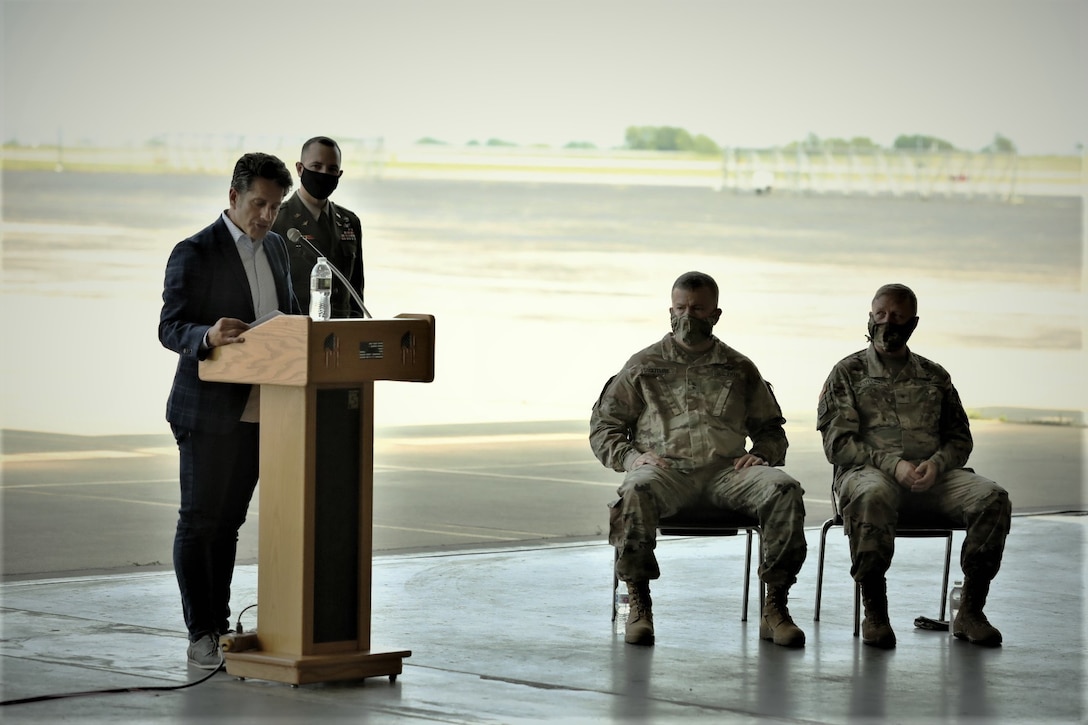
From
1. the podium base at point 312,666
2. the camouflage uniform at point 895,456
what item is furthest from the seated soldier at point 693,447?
the podium base at point 312,666

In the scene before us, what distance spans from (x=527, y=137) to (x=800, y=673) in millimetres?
16356

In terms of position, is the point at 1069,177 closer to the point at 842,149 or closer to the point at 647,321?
the point at 842,149

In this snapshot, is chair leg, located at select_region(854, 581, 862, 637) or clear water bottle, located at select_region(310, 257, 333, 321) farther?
chair leg, located at select_region(854, 581, 862, 637)

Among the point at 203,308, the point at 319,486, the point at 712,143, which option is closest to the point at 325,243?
the point at 203,308

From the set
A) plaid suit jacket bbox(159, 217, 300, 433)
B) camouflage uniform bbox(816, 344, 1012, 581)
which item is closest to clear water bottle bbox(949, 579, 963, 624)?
camouflage uniform bbox(816, 344, 1012, 581)

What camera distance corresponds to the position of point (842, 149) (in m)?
23.4

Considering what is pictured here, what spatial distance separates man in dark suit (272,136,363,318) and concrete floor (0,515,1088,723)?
1.20 metres

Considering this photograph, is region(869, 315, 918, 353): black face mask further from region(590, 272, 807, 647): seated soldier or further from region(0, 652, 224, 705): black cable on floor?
region(0, 652, 224, 705): black cable on floor

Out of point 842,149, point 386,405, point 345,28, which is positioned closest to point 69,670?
point 386,405

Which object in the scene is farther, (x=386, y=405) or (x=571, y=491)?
(x=386, y=405)

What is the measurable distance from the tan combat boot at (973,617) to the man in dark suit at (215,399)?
2.48m

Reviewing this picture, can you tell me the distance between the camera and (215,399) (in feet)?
16.7

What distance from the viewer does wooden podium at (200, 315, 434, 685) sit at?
480cm

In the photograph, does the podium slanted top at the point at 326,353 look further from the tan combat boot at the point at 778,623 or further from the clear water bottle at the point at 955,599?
the clear water bottle at the point at 955,599
